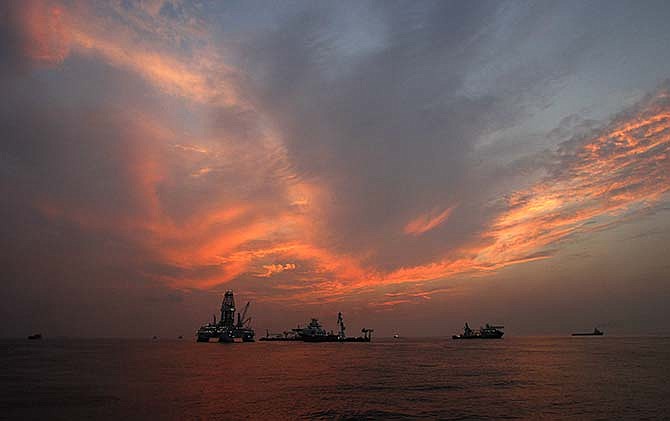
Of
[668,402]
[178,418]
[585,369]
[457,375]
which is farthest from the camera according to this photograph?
[585,369]

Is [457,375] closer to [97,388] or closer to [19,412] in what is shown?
[97,388]

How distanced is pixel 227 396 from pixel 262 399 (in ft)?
17.9

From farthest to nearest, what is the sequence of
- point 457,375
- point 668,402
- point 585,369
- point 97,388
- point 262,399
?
1. point 585,369
2. point 457,375
3. point 97,388
4. point 262,399
5. point 668,402

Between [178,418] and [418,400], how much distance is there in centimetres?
2820

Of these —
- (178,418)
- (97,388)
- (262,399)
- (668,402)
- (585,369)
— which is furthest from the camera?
(585,369)

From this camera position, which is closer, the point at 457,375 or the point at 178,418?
the point at 178,418

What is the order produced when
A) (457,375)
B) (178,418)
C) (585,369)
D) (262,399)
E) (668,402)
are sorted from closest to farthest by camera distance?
(178,418), (668,402), (262,399), (457,375), (585,369)

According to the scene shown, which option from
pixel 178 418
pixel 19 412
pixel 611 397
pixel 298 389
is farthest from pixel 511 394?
pixel 19 412

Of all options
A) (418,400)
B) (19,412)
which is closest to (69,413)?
(19,412)

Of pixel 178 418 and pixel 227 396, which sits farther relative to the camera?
pixel 227 396

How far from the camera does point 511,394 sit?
58.5 meters

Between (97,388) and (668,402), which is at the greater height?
(97,388)

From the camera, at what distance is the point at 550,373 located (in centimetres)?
8488

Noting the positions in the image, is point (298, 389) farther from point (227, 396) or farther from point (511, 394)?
point (511, 394)
